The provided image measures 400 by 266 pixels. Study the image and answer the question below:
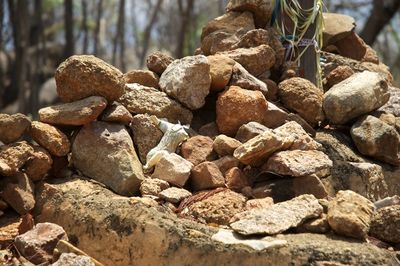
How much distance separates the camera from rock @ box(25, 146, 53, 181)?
287cm

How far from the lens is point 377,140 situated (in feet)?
10.9

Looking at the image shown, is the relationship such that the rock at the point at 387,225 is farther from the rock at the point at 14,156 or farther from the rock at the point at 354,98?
the rock at the point at 14,156

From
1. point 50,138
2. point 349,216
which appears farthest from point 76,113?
point 349,216

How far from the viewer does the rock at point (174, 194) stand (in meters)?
2.81

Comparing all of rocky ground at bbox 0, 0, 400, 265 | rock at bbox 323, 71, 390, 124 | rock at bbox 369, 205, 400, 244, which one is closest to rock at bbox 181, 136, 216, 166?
rocky ground at bbox 0, 0, 400, 265

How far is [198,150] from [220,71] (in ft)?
1.60

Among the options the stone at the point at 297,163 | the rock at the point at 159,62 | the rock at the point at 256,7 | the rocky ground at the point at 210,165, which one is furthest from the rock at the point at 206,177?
the rock at the point at 256,7

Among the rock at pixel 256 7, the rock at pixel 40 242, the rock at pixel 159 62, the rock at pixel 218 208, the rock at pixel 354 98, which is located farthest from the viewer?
the rock at pixel 256 7

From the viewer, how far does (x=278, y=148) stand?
289 cm

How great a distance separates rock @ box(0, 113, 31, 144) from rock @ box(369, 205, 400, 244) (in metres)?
1.57

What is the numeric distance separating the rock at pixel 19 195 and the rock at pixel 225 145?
0.89m

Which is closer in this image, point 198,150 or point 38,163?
point 38,163

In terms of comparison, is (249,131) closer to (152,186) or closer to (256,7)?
(152,186)

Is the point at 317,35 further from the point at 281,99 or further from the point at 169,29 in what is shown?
the point at 169,29
